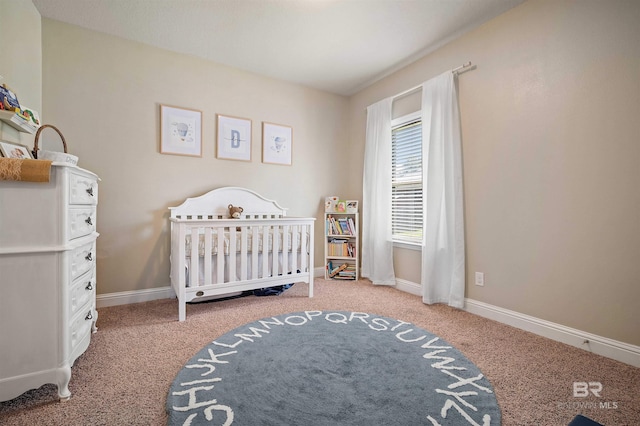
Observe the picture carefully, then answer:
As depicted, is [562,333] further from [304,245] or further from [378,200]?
[304,245]

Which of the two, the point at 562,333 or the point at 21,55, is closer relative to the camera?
the point at 562,333

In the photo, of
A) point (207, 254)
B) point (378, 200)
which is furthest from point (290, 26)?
point (207, 254)

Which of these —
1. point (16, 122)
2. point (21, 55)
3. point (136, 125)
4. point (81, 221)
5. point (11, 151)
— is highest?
point (21, 55)

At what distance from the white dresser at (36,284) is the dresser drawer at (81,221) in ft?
0.07

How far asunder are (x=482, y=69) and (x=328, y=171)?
200cm

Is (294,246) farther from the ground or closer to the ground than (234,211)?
closer to the ground

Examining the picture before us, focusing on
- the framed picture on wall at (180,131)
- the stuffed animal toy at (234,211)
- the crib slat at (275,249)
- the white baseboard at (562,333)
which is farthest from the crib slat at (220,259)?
the white baseboard at (562,333)

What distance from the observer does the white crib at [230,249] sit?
88.0 inches

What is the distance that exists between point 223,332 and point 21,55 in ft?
7.74

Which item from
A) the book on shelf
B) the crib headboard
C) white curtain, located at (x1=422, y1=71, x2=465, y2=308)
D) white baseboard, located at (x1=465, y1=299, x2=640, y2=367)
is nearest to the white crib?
the crib headboard

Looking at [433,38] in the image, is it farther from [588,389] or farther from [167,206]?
[167,206]

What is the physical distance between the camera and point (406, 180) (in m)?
3.11

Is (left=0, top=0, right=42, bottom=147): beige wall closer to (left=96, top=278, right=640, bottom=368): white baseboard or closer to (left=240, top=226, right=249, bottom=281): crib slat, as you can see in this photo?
(left=96, top=278, right=640, bottom=368): white baseboard

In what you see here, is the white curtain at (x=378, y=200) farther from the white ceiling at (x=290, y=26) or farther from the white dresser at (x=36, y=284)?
the white dresser at (x=36, y=284)
